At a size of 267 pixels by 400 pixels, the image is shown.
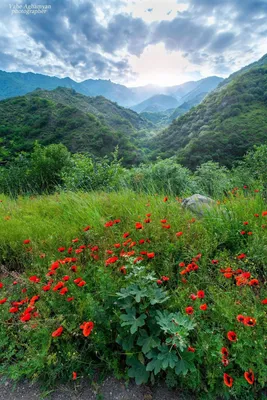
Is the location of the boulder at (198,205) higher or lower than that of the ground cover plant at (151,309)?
higher

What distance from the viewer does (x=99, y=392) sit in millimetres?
1116

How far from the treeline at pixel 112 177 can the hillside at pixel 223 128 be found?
22167 millimetres

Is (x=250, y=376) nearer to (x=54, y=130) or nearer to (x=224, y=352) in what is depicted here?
(x=224, y=352)

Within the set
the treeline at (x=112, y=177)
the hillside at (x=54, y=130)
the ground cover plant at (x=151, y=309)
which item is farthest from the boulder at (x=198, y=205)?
the hillside at (x=54, y=130)

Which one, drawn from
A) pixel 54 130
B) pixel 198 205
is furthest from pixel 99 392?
pixel 54 130

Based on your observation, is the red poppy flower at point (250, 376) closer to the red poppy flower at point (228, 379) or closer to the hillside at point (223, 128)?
the red poppy flower at point (228, 379)

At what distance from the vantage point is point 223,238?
1.89 m

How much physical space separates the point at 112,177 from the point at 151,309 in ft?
15.6

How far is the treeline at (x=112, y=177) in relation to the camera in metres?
4.26

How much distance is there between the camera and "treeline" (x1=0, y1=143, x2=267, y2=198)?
426 centimetres

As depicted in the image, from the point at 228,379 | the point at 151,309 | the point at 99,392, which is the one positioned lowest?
the point at 99,392

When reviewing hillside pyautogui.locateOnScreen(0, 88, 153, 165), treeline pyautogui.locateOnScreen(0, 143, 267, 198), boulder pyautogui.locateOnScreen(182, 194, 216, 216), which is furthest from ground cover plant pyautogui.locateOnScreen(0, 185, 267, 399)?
hillside pyautogui.locateOnScreen(0, 88, 153, 165)

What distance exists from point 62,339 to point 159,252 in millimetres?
931

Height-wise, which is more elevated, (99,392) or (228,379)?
(228,379)
